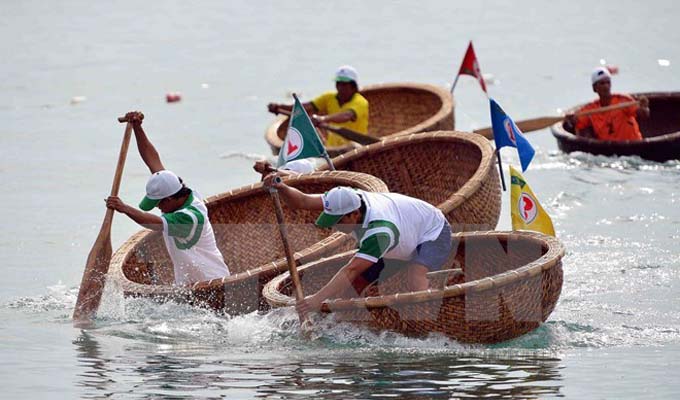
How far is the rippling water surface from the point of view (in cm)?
898

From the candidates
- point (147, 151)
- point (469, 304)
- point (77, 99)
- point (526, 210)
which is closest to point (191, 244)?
point (147, 151)

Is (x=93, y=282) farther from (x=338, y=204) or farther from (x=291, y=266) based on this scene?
(x=338, y=204)

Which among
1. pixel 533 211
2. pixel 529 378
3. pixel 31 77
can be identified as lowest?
pixel 529 378

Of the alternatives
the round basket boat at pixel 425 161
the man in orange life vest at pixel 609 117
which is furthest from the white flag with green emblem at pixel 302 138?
the man in orange life vest at pixel 609 117

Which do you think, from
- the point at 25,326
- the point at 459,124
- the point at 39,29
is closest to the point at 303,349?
the point at 25,326

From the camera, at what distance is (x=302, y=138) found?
40.0 feet

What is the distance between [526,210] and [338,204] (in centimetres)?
215

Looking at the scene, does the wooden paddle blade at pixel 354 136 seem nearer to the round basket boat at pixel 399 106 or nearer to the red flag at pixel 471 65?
the round basket boat at pixel 399 106

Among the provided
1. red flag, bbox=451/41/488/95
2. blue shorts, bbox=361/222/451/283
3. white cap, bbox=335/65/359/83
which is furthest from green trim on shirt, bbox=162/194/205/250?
red flag, bbox=451/41/488/95

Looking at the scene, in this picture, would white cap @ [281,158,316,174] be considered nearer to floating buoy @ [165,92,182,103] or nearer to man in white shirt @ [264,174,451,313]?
man in white shirt @ [264,174,451,313]

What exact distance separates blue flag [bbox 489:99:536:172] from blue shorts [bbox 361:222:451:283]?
1372 mm

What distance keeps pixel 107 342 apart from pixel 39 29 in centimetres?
1660

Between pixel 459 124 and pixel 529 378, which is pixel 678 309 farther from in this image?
pixel 459 124

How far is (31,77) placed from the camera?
2192cm
